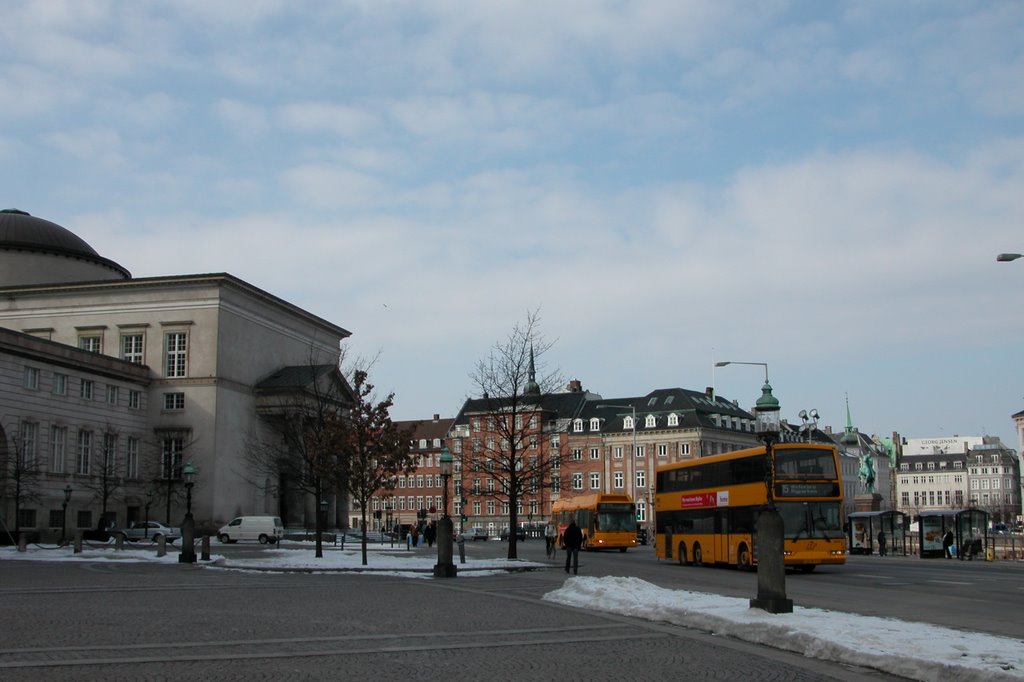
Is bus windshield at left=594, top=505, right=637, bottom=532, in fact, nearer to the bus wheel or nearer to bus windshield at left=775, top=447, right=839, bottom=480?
the bus wheel

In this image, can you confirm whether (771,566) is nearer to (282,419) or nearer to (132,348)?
(282,419)

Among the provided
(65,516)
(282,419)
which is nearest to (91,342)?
(282,419)

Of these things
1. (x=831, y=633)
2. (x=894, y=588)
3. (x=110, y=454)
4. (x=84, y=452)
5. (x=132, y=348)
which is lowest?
(x=894, y=588)

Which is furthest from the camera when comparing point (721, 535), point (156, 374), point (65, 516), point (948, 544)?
point (156, 374)

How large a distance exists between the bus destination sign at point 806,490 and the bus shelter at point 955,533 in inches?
833

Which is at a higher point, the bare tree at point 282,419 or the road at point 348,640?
the bare tree at point 282,419

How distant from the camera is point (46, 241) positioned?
8769 cm

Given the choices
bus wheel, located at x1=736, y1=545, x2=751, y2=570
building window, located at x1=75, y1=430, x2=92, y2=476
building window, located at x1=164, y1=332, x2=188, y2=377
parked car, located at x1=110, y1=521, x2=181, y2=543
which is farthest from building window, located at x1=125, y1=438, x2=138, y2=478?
bus wheel, located at x1=736, y1=545, x2=751, y2=570

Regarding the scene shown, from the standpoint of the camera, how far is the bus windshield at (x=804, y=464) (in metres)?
32.8

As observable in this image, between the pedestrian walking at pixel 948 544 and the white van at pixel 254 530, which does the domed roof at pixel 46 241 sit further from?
the pedestrian walking at pixel 948 544

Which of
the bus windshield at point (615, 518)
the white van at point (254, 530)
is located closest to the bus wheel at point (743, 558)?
the bus windshield at point (615, 518)

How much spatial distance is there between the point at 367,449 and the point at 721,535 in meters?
14.2

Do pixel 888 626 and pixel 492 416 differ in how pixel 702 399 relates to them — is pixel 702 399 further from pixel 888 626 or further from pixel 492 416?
pixel 888 626

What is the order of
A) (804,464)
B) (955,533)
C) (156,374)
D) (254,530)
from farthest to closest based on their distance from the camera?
(156,374), (254,530), (955,533), (804,464)
